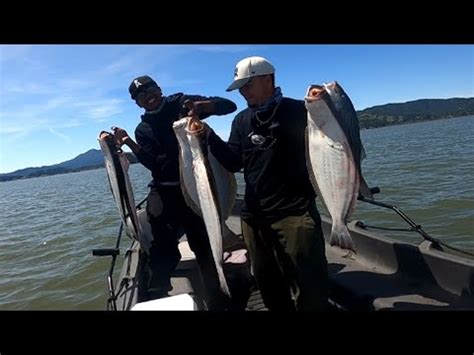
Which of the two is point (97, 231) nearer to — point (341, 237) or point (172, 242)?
point (172, 242)

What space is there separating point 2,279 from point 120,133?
1102cm

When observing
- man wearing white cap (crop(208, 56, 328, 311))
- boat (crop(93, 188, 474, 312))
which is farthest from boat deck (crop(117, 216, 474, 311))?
man wearing white cap (crop(208, 56, 328, 311))

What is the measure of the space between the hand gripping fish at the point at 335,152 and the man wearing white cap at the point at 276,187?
306mm

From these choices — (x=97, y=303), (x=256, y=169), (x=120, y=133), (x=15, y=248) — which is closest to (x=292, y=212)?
(x=256, y=169)

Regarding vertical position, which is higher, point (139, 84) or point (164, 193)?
point (139, 84)

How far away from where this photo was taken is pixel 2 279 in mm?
12586

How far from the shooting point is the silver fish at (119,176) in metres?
3.82

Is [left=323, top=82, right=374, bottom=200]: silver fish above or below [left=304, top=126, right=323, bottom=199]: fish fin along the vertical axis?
above

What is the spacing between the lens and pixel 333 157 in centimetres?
311

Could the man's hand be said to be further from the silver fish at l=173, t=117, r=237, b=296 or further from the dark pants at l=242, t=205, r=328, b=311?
the dark pants at l=242, t=205, r=328, b=311

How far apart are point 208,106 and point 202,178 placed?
27.4 inches

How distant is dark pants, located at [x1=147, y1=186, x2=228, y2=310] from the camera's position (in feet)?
15.6

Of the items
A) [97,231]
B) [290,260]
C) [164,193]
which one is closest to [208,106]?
[164,193]

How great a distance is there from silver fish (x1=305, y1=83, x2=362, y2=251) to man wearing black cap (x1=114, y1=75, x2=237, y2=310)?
118 cm
